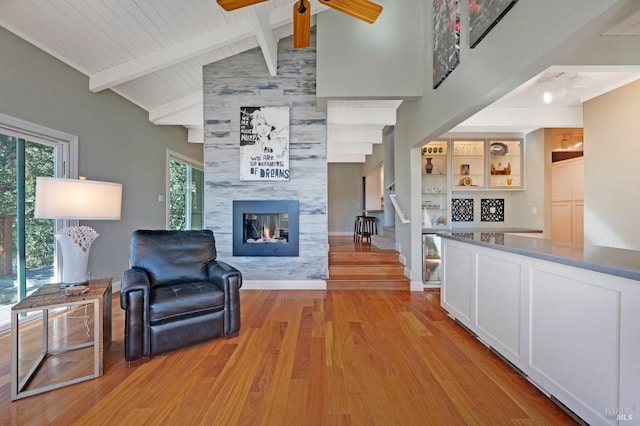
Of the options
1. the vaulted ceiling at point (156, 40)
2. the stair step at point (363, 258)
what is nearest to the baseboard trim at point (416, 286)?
the stair step at point (363, 258)

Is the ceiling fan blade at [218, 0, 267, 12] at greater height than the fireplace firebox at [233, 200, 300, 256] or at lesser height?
greater

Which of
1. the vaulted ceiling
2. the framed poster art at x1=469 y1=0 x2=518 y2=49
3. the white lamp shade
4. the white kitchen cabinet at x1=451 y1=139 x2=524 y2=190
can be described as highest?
the vaulted ceiling

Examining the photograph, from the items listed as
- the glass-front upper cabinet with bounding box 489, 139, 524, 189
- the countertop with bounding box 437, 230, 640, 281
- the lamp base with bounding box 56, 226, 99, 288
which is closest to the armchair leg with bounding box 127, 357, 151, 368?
the lamp base with bounding box 56, 226, 99, 288

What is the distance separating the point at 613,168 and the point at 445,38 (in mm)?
2507

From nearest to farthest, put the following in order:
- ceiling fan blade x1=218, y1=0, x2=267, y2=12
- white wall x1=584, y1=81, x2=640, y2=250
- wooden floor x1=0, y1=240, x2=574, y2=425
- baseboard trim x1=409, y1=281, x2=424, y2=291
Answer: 1. wooden floor x1=0, y1=240, x2=574, y2=425
2. ceiling fan blade x1=218, y1=0, x2=267, y2=12
3. white wall x1=584, y1=81, x2=640, y2=250
4. baseboard trim x1=409, y1=281, x2=424, y2=291

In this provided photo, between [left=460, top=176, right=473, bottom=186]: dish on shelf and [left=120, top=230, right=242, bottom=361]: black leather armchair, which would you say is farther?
[left=460, top=176, right=473, bottom=186]: dish on shelf

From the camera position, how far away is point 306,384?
6.32 ft

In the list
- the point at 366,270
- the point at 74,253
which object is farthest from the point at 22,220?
the point at 366,270

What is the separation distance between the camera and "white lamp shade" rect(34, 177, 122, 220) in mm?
2102

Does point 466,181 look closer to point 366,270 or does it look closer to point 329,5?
point 366,270

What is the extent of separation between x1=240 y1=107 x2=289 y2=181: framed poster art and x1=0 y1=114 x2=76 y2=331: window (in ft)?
6.58

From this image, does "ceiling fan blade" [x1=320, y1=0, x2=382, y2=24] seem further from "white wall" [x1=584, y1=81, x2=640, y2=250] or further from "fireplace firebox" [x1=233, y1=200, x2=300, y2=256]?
"white wall" [x1=584, y1=81, x2=640, y2=250]

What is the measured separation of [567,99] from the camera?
12.7 feet

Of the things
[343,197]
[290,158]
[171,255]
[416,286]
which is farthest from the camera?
[343,197]
